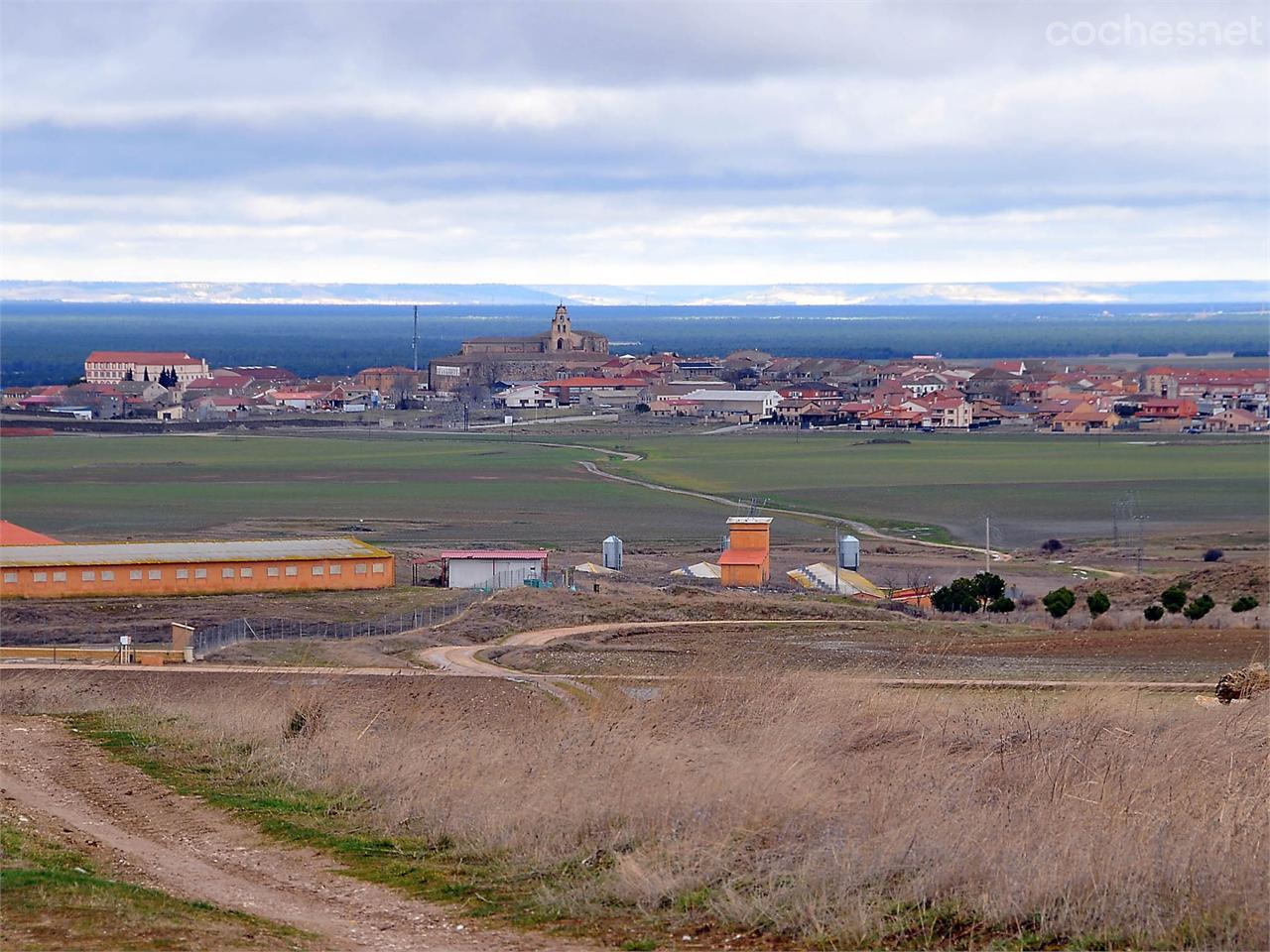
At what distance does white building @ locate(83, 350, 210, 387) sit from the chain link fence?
95.3m

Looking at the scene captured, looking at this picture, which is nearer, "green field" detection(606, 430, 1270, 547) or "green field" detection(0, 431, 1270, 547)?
"green field" detection(0, 431, 1270, 547)

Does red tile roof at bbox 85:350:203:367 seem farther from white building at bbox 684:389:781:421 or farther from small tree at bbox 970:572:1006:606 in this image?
small tree at bbox 970:572:1006:606

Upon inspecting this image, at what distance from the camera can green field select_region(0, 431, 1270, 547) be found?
44.5 meters

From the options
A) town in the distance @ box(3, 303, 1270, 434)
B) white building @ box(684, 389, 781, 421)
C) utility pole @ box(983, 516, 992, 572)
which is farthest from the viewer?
white building @ box(684, 389, 781, 421)

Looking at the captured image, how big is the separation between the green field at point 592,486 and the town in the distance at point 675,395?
12.0m

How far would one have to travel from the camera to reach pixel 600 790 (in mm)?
9422

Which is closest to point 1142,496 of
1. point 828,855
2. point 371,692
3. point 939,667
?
point 939,667

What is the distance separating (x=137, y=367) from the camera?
4771 inches

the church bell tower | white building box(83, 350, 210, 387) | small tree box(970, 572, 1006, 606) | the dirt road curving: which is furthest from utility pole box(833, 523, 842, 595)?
the church bell tower

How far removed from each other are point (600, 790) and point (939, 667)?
1109 cm

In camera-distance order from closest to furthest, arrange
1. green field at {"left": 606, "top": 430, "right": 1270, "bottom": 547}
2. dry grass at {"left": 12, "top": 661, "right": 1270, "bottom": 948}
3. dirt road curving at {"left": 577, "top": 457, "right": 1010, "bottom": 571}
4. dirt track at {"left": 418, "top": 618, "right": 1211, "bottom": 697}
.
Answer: dry grass at {"left": 12, "top": 661, "right": 1270, "bottom": 948} < dirt track at {"left": 418, "top": 618, "right": 1211, "bottom": 697} < dirt road curving at {"left": 577, "top": 457, "right": 1010, "bottom": 571} < green field at {"left": 606, "top": 430, "right": 1270, "bottom": 547}

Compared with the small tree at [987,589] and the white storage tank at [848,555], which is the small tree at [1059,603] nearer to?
the small tree at [987,589]

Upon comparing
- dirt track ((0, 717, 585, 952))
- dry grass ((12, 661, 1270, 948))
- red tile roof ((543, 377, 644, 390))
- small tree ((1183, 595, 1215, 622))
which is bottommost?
small tree ((1183, 595, 1215, 622))

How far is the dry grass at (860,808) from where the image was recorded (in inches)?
299
